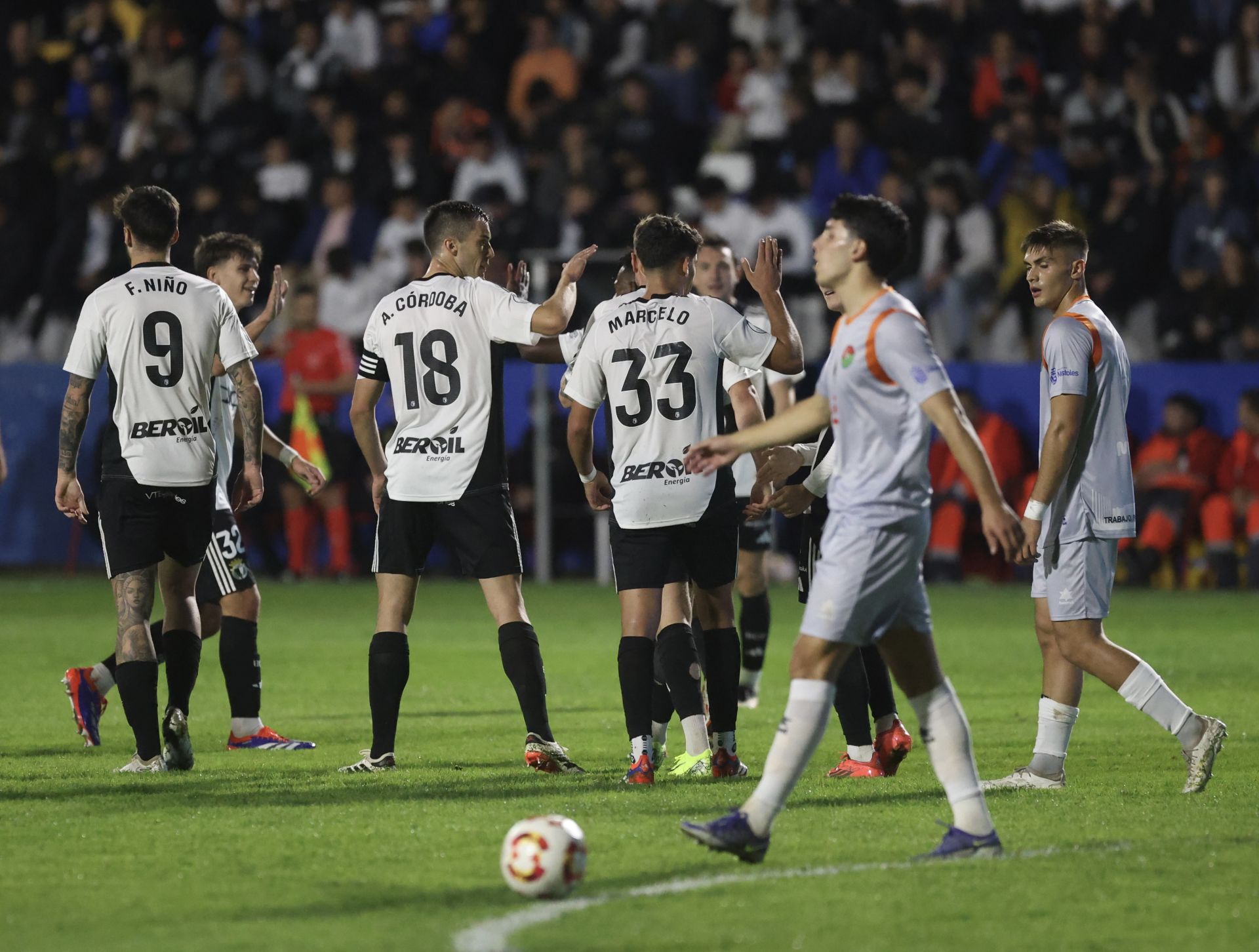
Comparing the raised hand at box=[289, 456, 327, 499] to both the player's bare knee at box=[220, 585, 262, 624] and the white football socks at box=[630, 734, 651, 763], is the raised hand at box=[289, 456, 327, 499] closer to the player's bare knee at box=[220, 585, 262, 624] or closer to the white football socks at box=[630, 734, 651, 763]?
the player's bare knee at box=[220, 585, 262, 624]

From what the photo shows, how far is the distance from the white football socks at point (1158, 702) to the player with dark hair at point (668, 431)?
1.65 metres

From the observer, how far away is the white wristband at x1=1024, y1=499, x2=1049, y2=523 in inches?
292

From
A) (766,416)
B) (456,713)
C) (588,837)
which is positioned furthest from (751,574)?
(588,837)

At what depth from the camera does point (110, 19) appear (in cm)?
2481

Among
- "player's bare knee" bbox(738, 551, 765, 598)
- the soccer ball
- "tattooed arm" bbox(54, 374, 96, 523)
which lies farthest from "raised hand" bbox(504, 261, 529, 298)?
the soccer ball

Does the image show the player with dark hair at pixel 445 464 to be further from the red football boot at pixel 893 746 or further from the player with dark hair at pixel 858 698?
the red football boot at pixel 893 746

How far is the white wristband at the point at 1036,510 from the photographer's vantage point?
7.42 metres

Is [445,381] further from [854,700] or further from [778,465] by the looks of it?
[854,700]

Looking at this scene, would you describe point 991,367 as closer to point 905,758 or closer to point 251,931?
point 905,758

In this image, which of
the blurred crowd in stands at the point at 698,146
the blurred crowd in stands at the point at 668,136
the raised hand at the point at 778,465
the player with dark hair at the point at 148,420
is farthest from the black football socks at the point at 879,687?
the blurred crowd in stands at the point at 668,136

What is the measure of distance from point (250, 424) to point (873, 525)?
3658mm

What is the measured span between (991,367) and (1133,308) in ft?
5.79

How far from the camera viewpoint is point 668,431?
8070 mm

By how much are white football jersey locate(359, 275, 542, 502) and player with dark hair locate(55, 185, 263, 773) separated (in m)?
0.69
